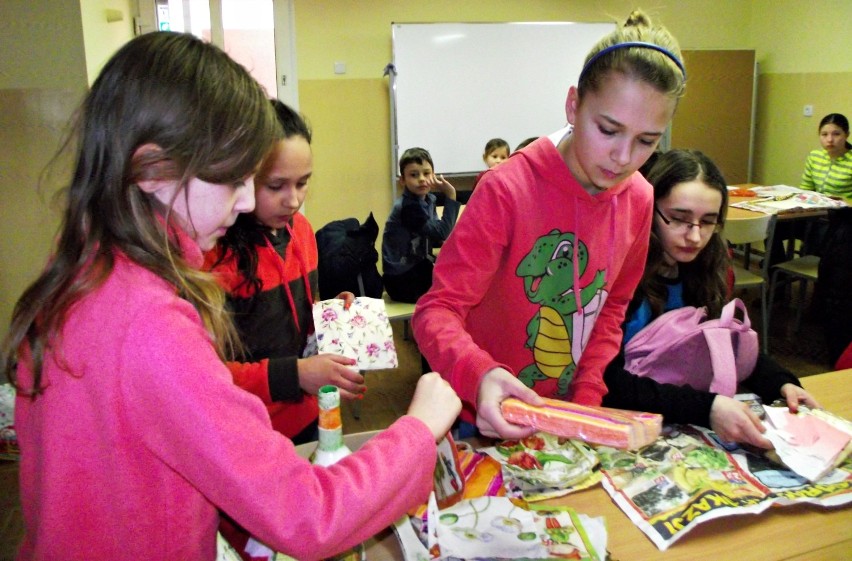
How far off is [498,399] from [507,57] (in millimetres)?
5313

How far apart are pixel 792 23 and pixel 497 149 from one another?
3753 mm

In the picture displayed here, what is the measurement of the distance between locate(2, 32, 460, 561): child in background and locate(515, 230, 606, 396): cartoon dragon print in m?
0.65

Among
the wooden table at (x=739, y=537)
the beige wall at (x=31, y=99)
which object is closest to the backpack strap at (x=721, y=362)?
the wooden table at (x=739, y=537)

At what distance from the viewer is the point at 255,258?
1.52m

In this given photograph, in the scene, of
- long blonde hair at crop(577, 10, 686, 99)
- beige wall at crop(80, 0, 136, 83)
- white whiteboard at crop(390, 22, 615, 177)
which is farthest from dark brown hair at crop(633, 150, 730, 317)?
white whiteboard at crop(390, 22, 615, 177)

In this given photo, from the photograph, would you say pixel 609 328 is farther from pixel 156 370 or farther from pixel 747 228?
pixel 747 228

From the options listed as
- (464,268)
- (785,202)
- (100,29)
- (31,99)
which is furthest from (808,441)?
(100,29)

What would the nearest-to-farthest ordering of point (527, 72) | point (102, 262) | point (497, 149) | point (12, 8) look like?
point (102, 262) → point (12, 8) → point (497, 149) → point (527, 72)

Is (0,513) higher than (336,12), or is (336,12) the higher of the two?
(336,12)

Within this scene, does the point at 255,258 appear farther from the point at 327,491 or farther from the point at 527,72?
the point at 527,72

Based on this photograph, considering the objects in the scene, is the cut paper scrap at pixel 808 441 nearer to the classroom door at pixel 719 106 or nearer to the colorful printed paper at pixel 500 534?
the colorful printed paper at pixel 500 534

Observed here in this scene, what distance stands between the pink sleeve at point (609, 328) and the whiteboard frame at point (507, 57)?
437 cm

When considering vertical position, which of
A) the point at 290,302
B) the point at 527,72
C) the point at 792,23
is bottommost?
the point at 290,302

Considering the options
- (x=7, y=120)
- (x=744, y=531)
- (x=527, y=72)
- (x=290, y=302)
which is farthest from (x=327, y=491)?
(x=527, y=72)
